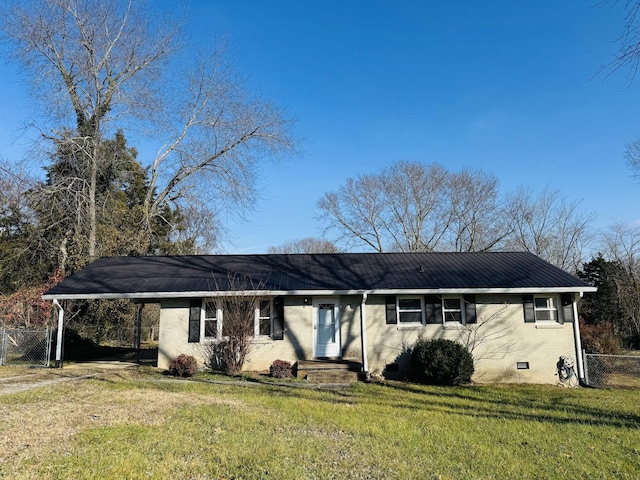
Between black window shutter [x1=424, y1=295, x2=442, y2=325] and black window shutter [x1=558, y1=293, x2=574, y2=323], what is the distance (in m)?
3.78

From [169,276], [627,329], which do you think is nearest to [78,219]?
[169,276]

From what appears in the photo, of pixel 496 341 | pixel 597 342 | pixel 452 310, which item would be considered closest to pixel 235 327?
pixel 452 310

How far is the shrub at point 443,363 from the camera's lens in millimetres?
11820

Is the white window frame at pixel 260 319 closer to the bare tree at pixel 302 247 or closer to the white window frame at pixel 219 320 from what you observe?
the white window frame at pixel 219 320

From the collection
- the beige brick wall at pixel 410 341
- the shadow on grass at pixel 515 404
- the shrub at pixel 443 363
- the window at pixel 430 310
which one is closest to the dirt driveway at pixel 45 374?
the beige brick wall at pixel 410 341

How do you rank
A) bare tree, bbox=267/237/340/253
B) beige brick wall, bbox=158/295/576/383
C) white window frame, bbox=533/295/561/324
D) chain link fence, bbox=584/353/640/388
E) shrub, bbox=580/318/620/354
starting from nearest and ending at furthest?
chain link fence, bbox=584/353/640/388 < beige brick wall, bbox=158/295/576/383 < white window frame, bbox=533/295/561/324 < shrub, bbox=580/318/620/354 < bare tree, bbox=267/237/340/253

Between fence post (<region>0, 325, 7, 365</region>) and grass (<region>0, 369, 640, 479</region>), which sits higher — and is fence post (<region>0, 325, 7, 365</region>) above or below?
above

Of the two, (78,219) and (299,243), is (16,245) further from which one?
(299,243)

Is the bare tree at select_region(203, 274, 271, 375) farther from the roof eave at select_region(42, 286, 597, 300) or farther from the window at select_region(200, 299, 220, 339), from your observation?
the roof eave at select_region(42, 286, 597, 300)

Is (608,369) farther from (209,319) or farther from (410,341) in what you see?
(209,319)

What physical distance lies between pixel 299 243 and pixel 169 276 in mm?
42680

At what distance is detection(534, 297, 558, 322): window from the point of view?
13477 millimetres

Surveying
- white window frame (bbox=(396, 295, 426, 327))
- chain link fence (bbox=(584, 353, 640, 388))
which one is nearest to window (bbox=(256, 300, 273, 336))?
white window frame (bbox=(396, 295, 426, 327))

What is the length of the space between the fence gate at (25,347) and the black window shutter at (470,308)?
13336 millimetres
